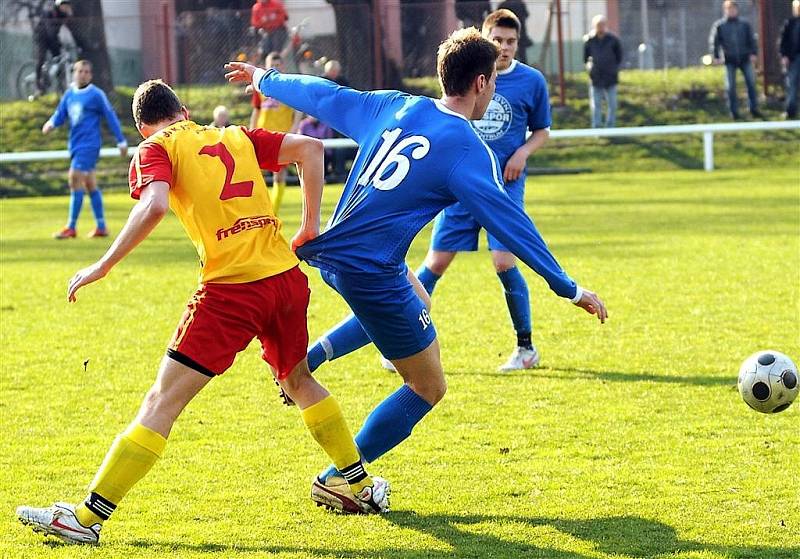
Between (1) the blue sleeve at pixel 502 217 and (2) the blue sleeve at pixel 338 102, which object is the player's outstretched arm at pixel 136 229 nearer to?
Result: (2) the blue sleeve at pixel 338 102

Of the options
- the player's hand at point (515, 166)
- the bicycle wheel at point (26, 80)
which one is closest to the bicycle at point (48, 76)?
the bicycle wheel at point (26, 80)

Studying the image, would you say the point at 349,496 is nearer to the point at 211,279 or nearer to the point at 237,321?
the point at 237,321

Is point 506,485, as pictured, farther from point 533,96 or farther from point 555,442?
point 533,96

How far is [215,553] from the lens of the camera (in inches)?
187

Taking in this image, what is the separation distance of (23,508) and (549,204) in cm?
1302

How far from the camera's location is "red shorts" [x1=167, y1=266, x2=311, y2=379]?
4.85 meters

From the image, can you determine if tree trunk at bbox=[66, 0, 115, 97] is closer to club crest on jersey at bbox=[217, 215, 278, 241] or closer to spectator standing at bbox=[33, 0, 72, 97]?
spectator standing at bbox=[33, 0, 72, 97]

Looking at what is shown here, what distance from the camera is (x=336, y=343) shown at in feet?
20.8

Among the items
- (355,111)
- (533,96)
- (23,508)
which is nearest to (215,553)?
(23,508)

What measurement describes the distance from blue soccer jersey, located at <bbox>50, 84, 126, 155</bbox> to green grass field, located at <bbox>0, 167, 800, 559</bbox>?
129 inches

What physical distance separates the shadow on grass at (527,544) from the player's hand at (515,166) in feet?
10.4

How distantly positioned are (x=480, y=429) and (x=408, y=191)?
1.93m

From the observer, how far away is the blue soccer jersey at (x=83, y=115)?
599 inches

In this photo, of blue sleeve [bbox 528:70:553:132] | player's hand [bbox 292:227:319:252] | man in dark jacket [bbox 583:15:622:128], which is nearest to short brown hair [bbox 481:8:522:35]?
blue sleeve [bbox 528:70:553:132]
